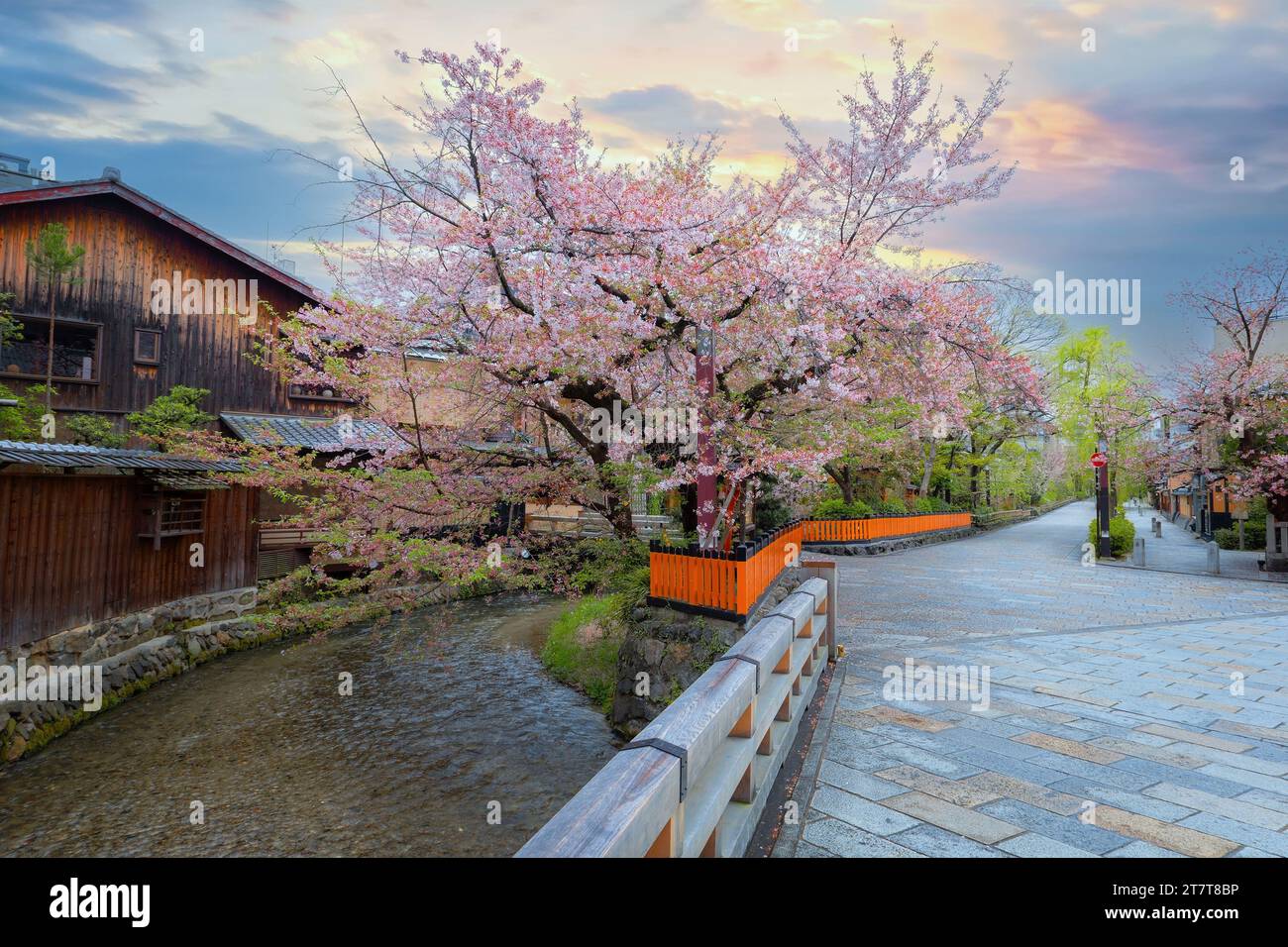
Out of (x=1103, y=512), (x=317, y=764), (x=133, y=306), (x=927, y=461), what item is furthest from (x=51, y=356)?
(x=927, y=461)

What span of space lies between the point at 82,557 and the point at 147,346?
8.29 m

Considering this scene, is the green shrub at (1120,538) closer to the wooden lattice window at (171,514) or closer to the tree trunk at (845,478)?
the tree trunk at (845,478)

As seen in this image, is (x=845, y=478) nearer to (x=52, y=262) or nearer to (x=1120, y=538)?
(x=1120, y=538)

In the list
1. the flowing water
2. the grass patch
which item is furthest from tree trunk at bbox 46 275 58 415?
the grass patch

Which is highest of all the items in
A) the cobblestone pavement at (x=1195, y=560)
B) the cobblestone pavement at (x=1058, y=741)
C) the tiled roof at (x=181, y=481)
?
the tiled roof at (x=181, y=481)

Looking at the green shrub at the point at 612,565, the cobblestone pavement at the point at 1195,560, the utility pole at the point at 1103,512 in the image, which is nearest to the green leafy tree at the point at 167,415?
the green shrub at the point at 612,565

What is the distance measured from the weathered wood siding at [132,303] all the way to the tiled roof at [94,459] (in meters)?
6.15

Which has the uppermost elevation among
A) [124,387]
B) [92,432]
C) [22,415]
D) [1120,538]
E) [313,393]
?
[313,393]

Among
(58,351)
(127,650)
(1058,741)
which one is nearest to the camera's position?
(1058,741)

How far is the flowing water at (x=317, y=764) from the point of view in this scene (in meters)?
7.95

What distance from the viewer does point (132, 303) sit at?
17.6 meters

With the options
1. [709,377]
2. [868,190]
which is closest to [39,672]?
[709,377]
